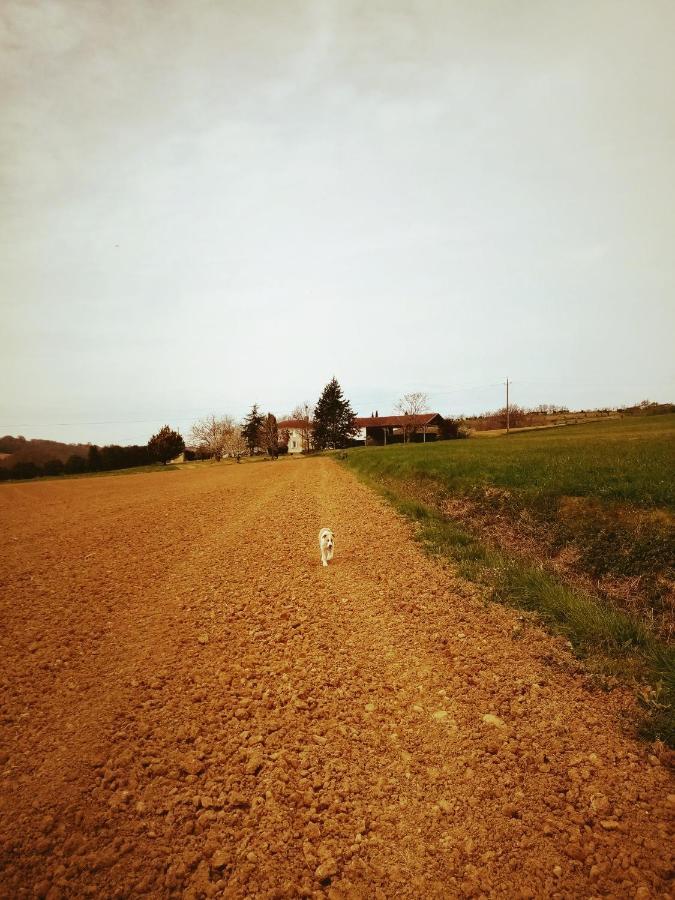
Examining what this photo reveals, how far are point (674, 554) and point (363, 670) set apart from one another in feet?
19.3

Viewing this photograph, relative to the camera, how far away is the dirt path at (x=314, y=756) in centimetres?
254

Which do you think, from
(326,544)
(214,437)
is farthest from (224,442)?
(326,544)

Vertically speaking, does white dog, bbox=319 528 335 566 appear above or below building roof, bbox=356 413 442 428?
below

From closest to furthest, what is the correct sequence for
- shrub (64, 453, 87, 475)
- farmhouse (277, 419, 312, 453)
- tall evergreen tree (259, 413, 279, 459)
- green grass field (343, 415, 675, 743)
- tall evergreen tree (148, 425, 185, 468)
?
green grass field (343, 415, 675, 743) → shrub (64, 453, 87, 475) → tall evergreen tree (148, 425, 185, 468) → tall evergreen tree (259, 413, 279, 459) → farmhouse (277, 419, 312, 453)

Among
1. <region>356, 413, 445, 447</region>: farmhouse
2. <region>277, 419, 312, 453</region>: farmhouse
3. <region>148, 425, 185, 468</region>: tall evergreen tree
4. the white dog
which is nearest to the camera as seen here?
the white dog

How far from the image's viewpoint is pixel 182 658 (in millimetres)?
5055

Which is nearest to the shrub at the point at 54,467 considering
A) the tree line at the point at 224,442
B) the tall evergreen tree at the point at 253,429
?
the tree line at the point at 224,442

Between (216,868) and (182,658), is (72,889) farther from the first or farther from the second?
(182,658)

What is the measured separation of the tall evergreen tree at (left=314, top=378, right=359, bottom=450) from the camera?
82188mm

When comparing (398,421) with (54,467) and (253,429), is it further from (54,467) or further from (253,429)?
(54,467)

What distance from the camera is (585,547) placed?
7.91 m

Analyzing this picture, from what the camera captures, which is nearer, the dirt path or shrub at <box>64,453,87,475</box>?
the dirt path

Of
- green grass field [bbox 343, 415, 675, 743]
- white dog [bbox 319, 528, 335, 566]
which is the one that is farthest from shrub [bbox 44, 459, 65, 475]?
white dog [bbox 319, 528, 335, 566]

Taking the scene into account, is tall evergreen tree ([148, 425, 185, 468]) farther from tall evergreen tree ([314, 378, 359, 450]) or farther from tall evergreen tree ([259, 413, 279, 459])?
tall evergreen tree ([314, 378, 359, 450])
